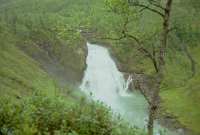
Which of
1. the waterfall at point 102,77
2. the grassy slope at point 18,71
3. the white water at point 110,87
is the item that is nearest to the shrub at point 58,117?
the grassy slope at point 18,71

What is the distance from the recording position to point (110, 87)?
396 ft

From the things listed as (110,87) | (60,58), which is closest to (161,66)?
(110,87)

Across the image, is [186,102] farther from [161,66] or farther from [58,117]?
[58,117]

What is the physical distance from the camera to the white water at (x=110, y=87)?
328 ft

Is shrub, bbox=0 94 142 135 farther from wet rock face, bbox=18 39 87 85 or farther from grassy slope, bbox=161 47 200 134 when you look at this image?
wet rock face, bbox=18 39 87 85

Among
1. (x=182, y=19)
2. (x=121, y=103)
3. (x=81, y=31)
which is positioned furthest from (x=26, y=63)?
(x=81, y=31)

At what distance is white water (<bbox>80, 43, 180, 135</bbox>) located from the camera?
99875 millimetres

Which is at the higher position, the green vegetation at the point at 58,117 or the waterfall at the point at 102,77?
the green vegetation at the point at 58,117

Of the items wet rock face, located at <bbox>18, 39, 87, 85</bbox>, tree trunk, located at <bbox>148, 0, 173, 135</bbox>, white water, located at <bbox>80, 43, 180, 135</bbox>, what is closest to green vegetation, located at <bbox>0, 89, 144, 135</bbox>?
tree trunk, located at <bbox>148, 0, 173, 135</bbox>

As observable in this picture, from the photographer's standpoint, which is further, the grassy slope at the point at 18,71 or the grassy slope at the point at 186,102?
the grassy slope at the point at 186,102

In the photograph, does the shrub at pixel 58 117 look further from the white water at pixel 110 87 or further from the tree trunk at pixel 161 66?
the white water at pixel 110 87

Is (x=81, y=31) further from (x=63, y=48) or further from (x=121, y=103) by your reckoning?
(x=63, y=48)

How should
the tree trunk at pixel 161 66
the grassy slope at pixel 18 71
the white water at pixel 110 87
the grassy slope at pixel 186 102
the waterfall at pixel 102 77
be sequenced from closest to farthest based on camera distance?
1. the tree trunk at pixel 161 66
2. the grassy slope at pixel 18 71
3. the white water at pixel 110 87
4. the grassy slope at pixel 186 102
5. the waterfall at pixel 102 77

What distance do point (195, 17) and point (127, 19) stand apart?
556 ft
